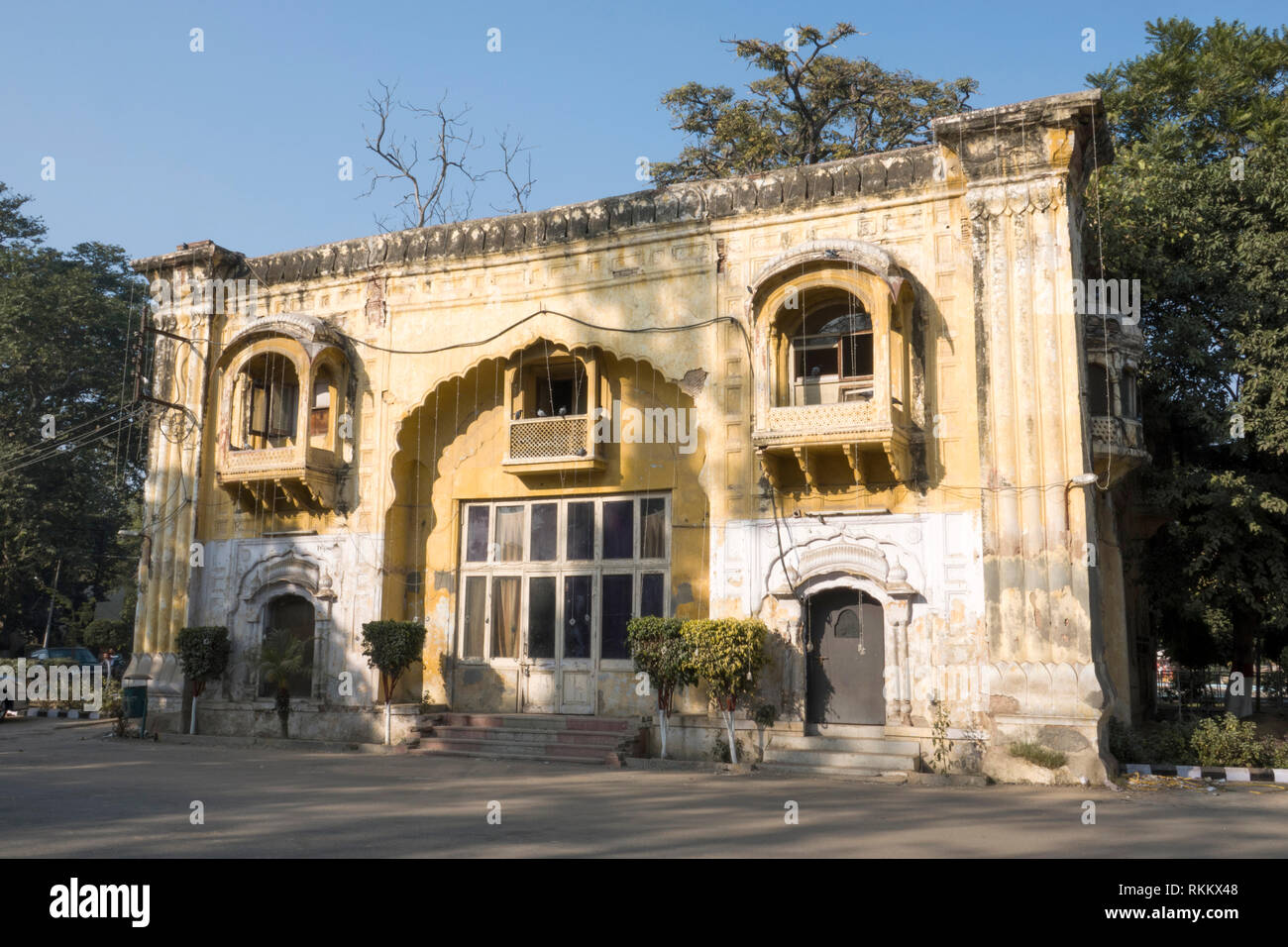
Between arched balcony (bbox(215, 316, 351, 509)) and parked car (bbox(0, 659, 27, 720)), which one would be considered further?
parked car (bbox(0, 659, 27, 720))

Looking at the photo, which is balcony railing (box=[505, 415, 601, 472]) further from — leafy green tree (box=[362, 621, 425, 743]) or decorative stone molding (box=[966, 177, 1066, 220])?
decorative stone molding (box=[966, 177, 1066, 220])

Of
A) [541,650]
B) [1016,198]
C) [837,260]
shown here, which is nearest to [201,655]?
[541,650]

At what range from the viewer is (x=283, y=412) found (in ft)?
63.0

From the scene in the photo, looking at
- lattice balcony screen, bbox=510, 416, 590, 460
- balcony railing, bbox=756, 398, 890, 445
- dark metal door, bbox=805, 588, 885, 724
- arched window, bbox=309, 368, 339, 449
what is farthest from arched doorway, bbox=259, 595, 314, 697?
balcony railing, bbox=756, 398, 890, 445

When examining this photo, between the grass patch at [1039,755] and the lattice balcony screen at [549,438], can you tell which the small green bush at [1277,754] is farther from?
the lattice balcony screen at [549,438]

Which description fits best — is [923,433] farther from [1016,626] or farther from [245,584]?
[245,584]

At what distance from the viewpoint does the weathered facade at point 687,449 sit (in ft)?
44.2

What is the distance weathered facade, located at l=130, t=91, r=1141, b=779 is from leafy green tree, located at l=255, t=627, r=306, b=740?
0.30 metres

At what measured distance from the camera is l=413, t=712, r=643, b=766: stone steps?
14773 millimetres

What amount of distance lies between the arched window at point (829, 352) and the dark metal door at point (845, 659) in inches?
111

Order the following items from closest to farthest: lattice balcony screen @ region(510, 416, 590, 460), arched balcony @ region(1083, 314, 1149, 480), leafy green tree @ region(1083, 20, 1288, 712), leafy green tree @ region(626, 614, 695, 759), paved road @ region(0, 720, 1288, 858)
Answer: paved road @ region(0, 720, 1288, 858)
arched balcony @ region(1083, 314, 1149, 480)
leafy green tree @ region(626, 614, 695, 759)
leafy green tree @ region(1083, 20, 1288, 712)
lattice balcony screen @ region(510, 416, 590, 460)

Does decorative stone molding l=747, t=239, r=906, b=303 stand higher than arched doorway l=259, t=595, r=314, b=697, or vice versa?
decorative stone molding l=747, t=239, r=906, b=303

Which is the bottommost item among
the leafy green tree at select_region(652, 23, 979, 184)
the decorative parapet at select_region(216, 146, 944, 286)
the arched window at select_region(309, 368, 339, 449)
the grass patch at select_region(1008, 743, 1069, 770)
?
the grass patch at select_region(1008, 743, 1069, 770)

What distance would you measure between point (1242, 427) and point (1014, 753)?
668cm
